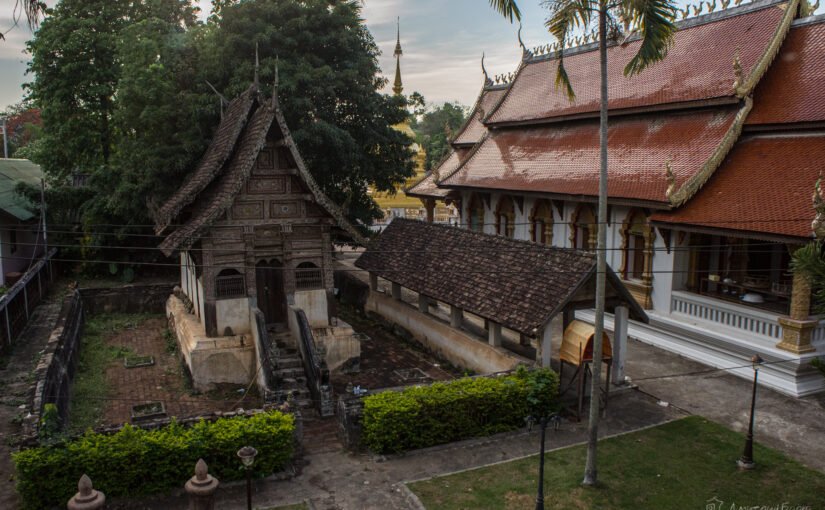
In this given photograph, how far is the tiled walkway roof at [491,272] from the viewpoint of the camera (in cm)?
1526

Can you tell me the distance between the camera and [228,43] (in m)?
25.9

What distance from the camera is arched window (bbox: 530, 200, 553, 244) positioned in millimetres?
27469

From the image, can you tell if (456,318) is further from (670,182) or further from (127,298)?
(127,298)

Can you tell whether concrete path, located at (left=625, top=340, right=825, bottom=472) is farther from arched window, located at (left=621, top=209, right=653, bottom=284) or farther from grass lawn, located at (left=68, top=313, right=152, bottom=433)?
grass lawn, located at (left=68, top=313, right=152, bottom=433)

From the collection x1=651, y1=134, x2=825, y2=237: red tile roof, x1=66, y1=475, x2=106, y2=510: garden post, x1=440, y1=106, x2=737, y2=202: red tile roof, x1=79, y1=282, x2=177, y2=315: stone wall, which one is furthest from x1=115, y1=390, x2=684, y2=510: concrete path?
x1=79, y1=282, x2=177, y2=315: stone wall

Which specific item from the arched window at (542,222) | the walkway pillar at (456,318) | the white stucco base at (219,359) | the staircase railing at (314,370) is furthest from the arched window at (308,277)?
the arched window at (542,222)

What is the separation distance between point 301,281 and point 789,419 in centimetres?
1315

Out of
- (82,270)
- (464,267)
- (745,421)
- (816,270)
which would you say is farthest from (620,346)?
(82,270)

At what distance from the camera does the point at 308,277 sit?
19.1m

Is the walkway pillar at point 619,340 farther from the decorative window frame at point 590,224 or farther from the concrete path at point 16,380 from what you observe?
the concrete path at point 16,380

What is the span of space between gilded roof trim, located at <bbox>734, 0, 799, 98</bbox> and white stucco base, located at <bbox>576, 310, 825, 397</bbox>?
24.9 feet

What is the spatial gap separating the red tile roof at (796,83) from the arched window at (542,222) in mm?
9056

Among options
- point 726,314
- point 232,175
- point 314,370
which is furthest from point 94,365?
point 726,314

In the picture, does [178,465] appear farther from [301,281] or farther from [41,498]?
[301,281]
